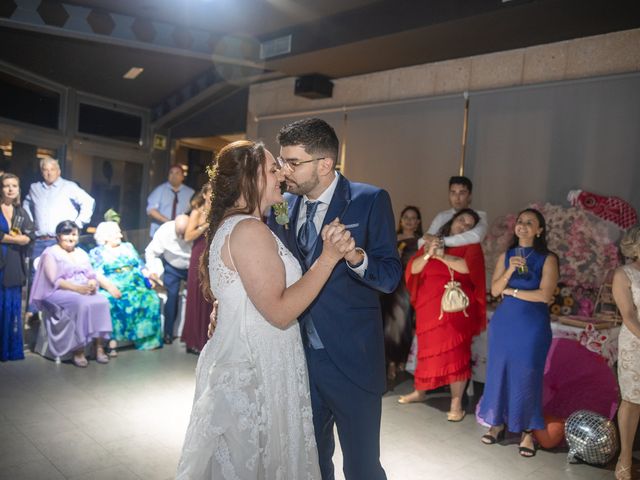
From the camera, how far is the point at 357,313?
1867 mm

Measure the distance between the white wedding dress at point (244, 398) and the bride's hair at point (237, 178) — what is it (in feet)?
0.24

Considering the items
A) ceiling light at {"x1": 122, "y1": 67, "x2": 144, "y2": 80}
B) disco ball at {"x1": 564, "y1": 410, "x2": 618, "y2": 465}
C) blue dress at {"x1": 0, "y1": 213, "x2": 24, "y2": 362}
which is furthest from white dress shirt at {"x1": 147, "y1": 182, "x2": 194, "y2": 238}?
disco ball at {"x1": 564, "y1": 410, "x2": 618, "y2": 465}

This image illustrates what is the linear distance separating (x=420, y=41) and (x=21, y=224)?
4.01 m

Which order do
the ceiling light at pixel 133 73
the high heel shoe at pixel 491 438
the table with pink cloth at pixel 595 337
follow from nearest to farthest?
the high heel shoe at pixel 491 438 < the table with pink cloth at pixel 595 337 < the ceiling light at pixel 133 73

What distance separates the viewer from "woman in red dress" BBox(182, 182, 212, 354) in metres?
4.98

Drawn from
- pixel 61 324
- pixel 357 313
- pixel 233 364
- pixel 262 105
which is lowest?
pixel 61 324

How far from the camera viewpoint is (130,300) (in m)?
5.03

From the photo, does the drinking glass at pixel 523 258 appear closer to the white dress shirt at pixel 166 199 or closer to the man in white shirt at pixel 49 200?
the man in white shirt at pixel 49 200

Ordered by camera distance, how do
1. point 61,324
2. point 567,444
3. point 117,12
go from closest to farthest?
1. point 567,444
2. point 61,324
3. point 117,12

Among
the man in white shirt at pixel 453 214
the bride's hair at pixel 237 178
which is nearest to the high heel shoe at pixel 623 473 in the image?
the man in white shirt at pixel 453 214

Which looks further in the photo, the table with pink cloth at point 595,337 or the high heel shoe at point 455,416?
the high heel shoe at point 455,416

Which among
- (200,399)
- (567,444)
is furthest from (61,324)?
(567,444)

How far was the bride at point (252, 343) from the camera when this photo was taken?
61.8 inches

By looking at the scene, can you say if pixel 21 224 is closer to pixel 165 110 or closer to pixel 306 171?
pixel 306 171
